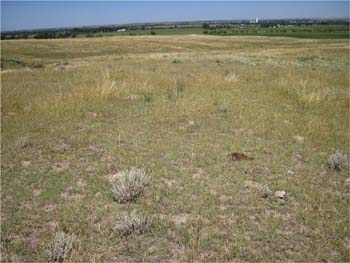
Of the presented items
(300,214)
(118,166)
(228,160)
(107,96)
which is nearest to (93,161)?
(118,166)

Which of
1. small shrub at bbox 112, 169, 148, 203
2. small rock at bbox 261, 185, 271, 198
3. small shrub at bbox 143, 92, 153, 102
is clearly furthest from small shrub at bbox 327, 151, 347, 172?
small shrub at bbox 143, 92, 153, 102

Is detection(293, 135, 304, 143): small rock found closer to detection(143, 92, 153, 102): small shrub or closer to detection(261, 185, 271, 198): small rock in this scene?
detection(261, 185, 271, 198): small rock

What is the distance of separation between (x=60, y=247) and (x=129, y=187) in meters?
1.43

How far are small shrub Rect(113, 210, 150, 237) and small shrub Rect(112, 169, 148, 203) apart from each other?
1.96 ft

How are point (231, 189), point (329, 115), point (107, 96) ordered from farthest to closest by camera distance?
point (107, 96) → point (329, 115) → point (231, 189)

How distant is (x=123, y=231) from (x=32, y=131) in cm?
502

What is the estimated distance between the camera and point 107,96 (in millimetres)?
11414

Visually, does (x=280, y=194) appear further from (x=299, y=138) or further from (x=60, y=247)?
(x=60, y=247)

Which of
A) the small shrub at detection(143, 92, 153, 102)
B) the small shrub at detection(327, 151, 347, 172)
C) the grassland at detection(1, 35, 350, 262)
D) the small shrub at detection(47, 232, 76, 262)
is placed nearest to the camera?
the small shrub at detection(47, 232, 76, 262)

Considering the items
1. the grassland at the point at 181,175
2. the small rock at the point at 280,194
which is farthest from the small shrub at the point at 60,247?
the small rock at the point at 280,194

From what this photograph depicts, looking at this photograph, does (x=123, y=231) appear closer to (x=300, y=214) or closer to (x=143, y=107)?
(x=300, y=214)

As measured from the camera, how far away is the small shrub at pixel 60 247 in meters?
3.66

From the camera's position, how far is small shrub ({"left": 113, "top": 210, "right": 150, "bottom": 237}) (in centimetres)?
408

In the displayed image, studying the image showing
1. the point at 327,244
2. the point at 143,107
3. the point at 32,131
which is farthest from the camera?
the point at 143,107
